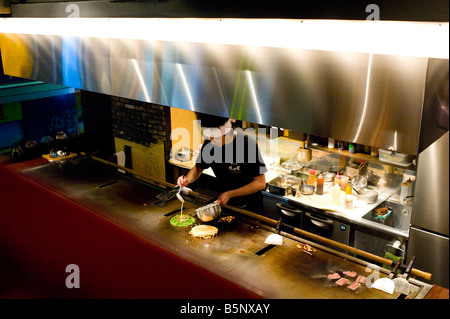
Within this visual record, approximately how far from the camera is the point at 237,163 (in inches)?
151

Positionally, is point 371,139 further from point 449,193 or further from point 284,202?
point 284,202

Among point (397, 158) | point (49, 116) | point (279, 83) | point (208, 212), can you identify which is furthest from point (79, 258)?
point (49, 116)

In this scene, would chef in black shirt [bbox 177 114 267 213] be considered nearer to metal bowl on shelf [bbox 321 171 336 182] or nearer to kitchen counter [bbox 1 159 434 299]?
kitchen counter [bbox 1 159 434 299]

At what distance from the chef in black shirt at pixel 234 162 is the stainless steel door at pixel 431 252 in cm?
153

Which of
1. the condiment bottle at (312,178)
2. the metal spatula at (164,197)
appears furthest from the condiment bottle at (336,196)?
the metal spatula at (164,197)

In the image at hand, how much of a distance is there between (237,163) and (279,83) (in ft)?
6.39

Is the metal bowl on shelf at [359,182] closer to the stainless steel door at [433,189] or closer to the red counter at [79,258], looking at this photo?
the stainless steel door at [433,189]

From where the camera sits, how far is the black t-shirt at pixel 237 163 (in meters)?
3.78

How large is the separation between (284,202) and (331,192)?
62cm

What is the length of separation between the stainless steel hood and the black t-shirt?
4.54ft

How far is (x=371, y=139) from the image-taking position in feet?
5.69

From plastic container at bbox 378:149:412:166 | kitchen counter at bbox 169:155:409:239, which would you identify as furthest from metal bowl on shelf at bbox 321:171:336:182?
plastic container at bbox 378:149:412:166

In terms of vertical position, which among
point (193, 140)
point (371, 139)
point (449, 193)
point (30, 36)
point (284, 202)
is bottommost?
point (284, 202)
